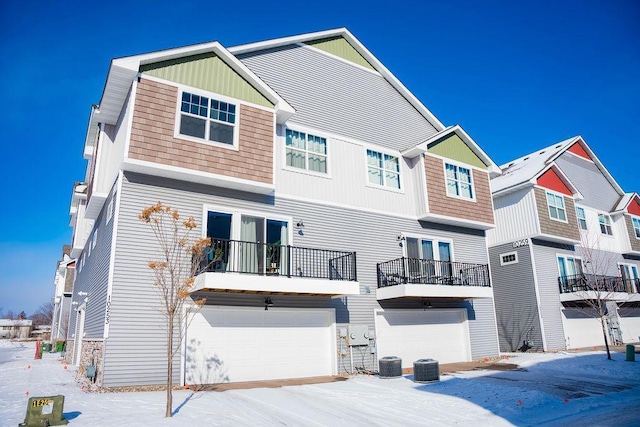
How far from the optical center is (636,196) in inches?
1227

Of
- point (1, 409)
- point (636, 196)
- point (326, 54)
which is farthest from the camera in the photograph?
point (636, 196)

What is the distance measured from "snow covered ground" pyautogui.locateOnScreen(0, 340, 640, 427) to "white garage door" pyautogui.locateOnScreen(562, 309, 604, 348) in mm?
10198

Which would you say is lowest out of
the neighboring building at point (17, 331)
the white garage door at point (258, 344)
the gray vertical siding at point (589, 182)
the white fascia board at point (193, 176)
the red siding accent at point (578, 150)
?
the white garage door at point (258, 344)

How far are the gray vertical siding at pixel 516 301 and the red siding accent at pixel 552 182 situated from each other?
382 centimetres

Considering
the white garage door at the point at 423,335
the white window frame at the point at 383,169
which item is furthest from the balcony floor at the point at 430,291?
the white window frame at the point at 383,169

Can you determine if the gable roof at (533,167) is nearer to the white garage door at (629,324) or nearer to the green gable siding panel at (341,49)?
the white garage door at (629,324)

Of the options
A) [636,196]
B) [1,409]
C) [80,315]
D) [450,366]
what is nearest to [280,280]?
[1,409]

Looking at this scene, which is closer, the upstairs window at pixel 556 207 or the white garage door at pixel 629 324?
the upstairs window at pixel 556 207

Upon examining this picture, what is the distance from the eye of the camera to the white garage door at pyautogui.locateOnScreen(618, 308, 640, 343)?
27875 millimetres

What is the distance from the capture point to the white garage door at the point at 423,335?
16781 millimetres

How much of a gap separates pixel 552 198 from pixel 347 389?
18411mm

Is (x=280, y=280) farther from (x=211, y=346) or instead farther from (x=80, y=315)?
(x=80, y=315)

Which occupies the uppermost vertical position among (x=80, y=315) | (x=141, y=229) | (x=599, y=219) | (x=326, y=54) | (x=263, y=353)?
(x=326, y=54)

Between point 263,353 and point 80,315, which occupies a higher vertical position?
point 80,315
